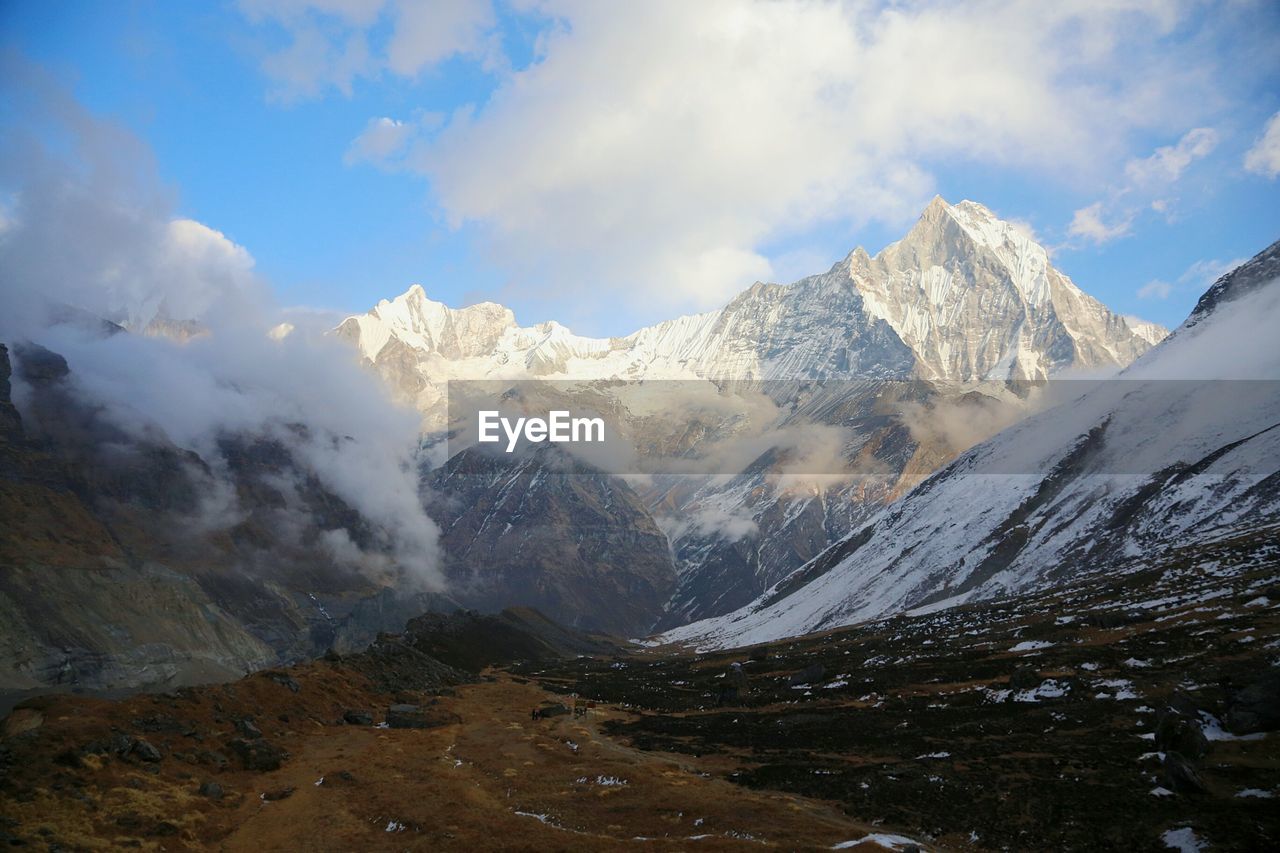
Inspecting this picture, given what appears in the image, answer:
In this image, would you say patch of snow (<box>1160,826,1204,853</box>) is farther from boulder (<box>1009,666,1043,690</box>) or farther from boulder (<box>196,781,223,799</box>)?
boulder (<box>196,781,223,799</box>)

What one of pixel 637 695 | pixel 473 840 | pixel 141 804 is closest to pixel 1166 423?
pixel 637 695

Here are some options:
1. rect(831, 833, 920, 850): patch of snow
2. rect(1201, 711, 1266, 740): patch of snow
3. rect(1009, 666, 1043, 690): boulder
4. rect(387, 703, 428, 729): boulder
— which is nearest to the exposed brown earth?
rect(831, 833, 920, 850): patch of snow

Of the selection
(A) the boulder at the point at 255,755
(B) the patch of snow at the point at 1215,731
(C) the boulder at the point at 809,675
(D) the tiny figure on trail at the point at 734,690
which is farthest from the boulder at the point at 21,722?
(C) the boulder at the point at 809,675

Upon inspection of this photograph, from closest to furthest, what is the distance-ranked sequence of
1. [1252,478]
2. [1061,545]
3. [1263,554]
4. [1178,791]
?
[1178,791], [1263,554], [1252,478], [1061,545]

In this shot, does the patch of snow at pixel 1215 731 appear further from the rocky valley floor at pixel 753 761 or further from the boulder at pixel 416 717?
the boulder at pixel 416 717

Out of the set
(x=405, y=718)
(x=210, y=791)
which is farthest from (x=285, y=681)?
(x=210, y=791)

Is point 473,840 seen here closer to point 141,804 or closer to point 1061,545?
point 141,804

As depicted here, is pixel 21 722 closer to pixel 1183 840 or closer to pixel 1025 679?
pixel 1183 840
